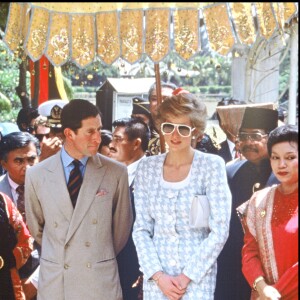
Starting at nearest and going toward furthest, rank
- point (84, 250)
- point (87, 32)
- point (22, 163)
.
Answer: point (84, 250) → point (87, 32) → point (22, 163)

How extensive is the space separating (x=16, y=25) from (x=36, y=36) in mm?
164

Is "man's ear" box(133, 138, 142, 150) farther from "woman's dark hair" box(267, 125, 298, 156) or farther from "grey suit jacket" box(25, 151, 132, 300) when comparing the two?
"woman's dark hair" box(267, 125, 298, 156)

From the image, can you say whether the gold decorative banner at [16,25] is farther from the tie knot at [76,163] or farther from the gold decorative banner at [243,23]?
the gold decorative banner at [243,23]

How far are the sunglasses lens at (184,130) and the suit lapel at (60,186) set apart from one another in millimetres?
846

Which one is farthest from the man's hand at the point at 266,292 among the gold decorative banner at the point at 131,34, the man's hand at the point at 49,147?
the man's hand at the point at 49,147

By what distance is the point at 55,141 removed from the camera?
570 centimetres

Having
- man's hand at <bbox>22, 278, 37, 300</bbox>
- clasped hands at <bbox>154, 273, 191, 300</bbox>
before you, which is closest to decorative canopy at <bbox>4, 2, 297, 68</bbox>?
clasped hands at <bbox>154, 273, 191, 300</bbox>

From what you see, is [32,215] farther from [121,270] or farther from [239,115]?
[239,115]

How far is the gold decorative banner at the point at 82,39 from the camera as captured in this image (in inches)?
187

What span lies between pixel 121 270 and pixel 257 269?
1301 mm

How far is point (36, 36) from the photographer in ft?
15.2

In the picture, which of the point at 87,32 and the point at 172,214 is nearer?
the point at 172,214

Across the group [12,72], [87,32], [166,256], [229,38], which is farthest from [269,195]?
[12,72]

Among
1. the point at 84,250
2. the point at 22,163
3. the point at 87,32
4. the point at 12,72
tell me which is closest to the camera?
the point at 84,250
